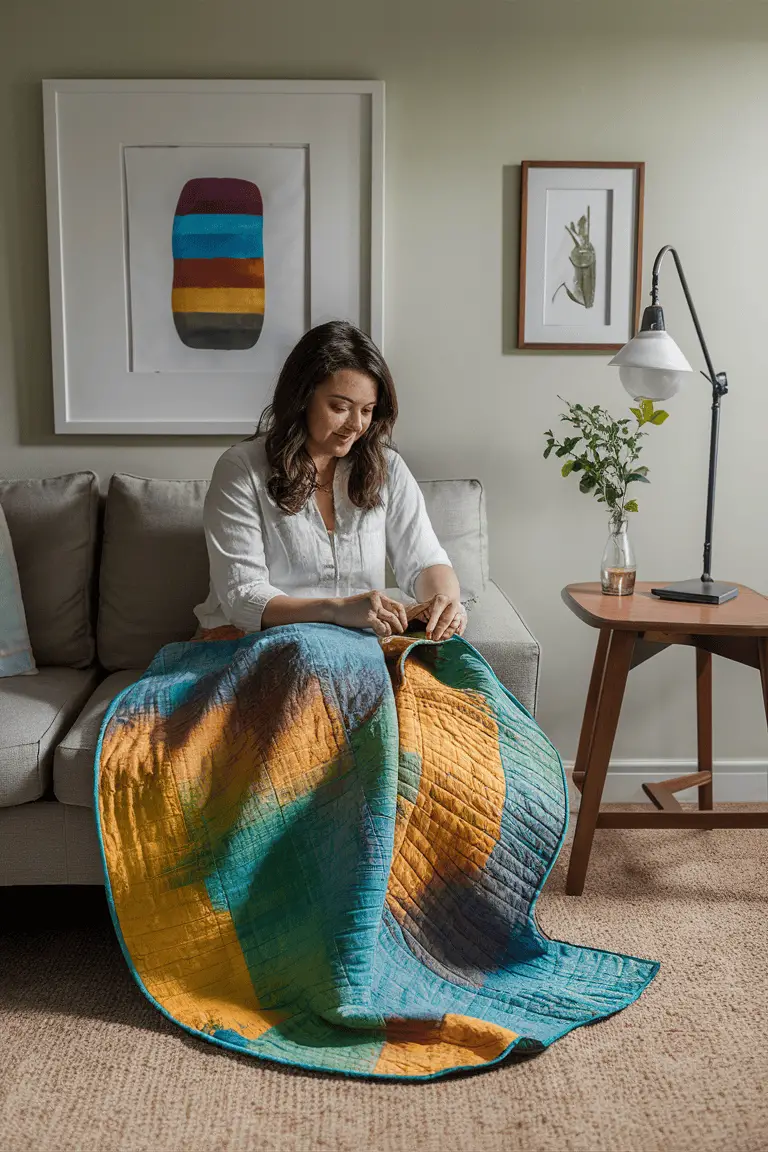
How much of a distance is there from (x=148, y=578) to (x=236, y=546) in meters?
0.34

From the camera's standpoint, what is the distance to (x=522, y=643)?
207 centimetres

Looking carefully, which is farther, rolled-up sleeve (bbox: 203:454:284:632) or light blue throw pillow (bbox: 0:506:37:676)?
light blue throw pillow (bbox: 0:506:37:676)

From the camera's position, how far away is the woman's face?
2125 mm

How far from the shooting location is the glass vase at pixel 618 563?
2.32 meters

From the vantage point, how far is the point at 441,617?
6.75 feet

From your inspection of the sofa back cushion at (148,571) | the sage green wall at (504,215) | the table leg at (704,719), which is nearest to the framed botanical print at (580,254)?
the sage green wall at (504,215)

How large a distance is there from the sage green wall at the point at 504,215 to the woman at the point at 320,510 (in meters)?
0.43

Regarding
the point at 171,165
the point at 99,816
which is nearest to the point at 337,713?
the point at 99,816

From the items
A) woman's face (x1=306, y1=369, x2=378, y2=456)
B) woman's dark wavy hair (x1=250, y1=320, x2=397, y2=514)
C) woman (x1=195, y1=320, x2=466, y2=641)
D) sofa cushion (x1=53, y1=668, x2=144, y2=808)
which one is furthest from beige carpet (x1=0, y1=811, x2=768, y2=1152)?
woman's face (x1=306, y1=369, x2=378, y2=456)

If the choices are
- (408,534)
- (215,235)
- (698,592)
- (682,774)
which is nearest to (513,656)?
(408,534)

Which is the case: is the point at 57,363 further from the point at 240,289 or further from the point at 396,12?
the point at 396,12

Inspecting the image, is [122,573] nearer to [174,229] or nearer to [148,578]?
[148,578]

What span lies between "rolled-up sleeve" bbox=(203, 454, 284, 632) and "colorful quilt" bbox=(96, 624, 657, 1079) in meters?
0.21

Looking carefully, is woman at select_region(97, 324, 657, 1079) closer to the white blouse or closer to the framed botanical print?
the white blouse
